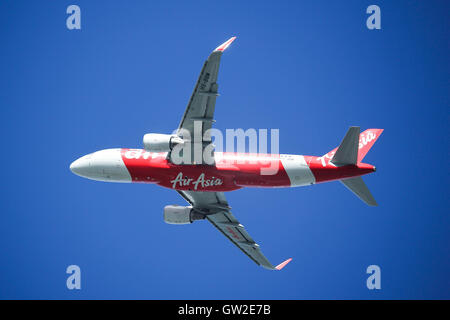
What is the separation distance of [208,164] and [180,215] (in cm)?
610

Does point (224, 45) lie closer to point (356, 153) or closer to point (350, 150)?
point (350, 150)

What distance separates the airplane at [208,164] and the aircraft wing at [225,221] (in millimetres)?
3377

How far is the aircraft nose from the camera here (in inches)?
1403

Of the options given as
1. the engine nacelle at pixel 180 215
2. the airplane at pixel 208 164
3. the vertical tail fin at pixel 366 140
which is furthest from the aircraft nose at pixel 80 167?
the vertical tail fin at pixel 366 140

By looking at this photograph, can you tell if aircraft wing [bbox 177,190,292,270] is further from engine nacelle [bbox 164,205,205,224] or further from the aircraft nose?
the aircraft nose

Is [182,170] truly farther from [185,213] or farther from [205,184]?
[185,213]

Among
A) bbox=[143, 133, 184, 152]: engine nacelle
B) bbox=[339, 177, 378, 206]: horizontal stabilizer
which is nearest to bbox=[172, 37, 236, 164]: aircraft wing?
bbox=[143, 133, 184, 152]: engine nacelle

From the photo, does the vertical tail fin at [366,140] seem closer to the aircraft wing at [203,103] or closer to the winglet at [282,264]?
the aircraft wing at [203,103]

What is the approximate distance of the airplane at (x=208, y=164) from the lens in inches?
1241

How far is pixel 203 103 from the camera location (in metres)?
30.7

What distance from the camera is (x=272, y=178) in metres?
33.4

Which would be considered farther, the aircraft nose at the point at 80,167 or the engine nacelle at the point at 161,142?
the aircraft nose at the point at 80,167

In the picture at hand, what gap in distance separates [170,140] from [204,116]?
2.97 meters

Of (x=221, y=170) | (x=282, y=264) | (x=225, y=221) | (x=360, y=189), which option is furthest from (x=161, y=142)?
(x=282, y=264)
